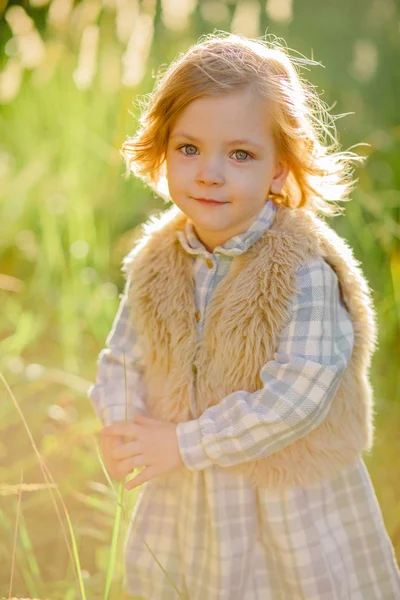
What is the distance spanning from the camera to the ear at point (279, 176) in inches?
49.8

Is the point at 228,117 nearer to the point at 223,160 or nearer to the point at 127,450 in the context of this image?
the point at 223,160

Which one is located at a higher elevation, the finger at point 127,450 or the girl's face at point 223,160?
the girl's face at point 223,160

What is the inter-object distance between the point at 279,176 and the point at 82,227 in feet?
3.91

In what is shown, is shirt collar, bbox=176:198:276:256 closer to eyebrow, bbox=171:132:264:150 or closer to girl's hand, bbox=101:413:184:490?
eyebrow, bbox=171:132:264:150

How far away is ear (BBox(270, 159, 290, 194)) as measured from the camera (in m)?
1.27

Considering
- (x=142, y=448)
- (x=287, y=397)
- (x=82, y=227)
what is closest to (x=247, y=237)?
(x=287, y=397)

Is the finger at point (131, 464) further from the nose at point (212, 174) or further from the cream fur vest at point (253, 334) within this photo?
the nose at point (212, 174)

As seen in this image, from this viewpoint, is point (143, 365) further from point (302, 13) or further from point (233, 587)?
point (302, 13)

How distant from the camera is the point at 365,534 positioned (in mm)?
1272

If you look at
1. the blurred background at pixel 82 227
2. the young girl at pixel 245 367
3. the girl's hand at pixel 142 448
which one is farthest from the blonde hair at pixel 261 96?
the girl's hand at pixel 142 448

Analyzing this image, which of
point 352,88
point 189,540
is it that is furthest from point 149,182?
point 352,88

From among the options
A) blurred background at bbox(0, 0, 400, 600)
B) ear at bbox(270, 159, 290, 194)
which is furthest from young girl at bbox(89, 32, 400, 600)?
blurred background at bbox(0, 0, 400, 600)

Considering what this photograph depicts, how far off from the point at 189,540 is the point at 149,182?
65cm

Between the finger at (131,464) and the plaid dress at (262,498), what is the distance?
0.26ft
